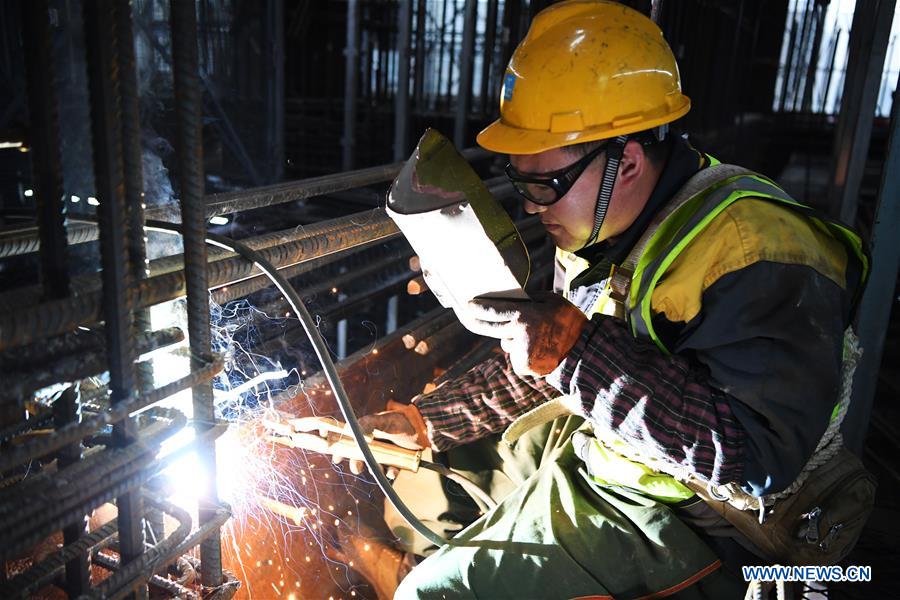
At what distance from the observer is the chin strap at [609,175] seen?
6.59ft

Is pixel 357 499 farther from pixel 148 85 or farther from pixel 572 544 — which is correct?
pixel 148 85

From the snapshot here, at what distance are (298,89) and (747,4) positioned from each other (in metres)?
7.86

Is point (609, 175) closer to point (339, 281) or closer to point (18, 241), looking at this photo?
point (18, 241)

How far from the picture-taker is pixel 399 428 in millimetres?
2496

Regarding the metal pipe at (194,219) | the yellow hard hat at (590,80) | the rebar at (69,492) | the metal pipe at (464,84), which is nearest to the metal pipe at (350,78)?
the metal pipe at (464,84)

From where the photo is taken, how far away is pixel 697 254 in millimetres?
1794

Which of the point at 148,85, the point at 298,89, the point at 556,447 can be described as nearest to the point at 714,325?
the point at 556,447

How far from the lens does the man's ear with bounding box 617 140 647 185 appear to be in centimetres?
202

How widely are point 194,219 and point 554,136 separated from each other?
105 cm

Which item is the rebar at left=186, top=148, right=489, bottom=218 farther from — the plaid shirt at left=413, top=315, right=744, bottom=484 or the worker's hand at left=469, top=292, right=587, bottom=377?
the plaid shirt at left=413, top=315, right=744, bottom=484

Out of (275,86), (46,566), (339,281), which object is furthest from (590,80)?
(275,86)

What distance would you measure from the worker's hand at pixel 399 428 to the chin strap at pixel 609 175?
3.16 feet

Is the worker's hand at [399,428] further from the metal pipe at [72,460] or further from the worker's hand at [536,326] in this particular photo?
the metal pipe at [72,460]

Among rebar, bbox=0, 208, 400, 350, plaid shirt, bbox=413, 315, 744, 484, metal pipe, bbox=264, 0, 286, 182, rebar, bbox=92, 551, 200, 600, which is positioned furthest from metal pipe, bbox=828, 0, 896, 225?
metal pipe, bbox=264, 0, 286, 182
